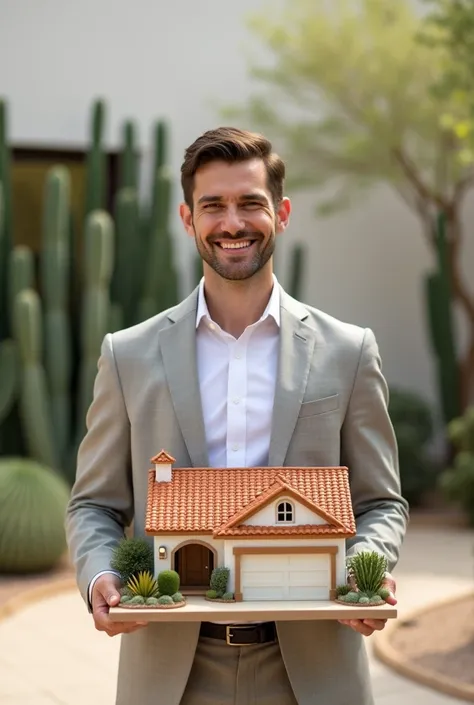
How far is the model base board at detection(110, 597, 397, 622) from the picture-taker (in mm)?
2123

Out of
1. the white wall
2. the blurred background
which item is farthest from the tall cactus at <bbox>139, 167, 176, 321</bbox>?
the white wall

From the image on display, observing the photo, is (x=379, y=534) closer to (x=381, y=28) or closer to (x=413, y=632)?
(x=413, y=632)

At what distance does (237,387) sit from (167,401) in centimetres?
16

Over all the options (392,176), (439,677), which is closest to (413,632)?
(439,677)

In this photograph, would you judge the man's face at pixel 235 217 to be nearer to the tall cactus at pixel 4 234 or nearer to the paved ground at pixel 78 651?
the paved ground at pixel 78 651

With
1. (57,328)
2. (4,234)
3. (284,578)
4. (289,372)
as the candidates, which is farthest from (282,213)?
(4,234)

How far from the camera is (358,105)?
1071cm

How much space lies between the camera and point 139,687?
241 centimetres

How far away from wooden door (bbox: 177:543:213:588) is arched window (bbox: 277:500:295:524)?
0.19m

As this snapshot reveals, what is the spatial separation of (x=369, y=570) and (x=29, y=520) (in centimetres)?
591

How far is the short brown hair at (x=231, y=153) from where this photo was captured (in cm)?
237

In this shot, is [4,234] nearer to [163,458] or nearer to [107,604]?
[163,458]

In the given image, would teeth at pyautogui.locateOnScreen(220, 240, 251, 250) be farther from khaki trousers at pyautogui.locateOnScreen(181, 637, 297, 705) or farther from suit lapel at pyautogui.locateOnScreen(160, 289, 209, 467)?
khaki trousers at pyautogui.locateOnScreen(181, 637, 297, 705)

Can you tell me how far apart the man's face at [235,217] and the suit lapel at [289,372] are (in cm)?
21
